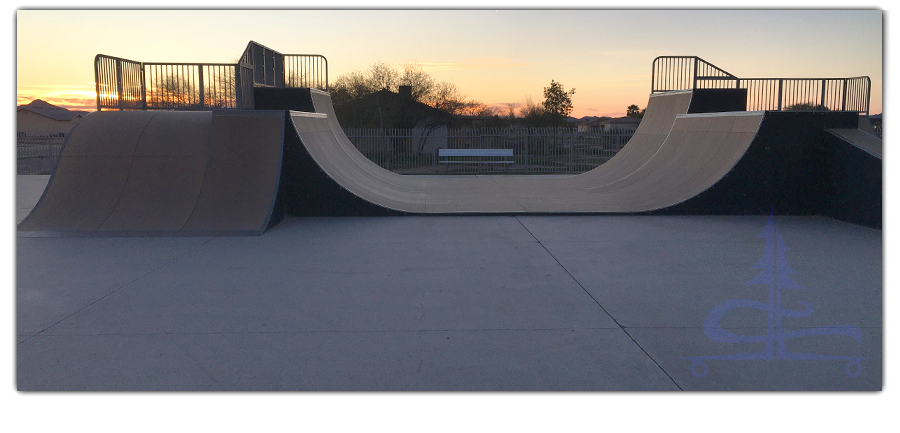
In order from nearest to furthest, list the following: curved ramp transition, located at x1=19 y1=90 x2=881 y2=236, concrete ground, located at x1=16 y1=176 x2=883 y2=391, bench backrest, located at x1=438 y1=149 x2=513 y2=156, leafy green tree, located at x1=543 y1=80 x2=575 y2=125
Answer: concrete ground, located at x1=16 y1=176 x2=883 y2=391 → curved ramp transition, located at x1=19 y1=90 x2=881 y2=236 → bench backrest, located at x1=438 y1=149 x2=513 y2=156 → leafy green tree, located at x1=543 y1=80 x2=575 y2=125

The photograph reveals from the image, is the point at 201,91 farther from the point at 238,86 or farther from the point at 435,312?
the point at 435,312

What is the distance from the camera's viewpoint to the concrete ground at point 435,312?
3.74 meters

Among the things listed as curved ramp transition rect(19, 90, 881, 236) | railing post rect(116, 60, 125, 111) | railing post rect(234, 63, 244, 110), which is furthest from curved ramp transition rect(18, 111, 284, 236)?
railing post rect(116, 60, 125, 111)

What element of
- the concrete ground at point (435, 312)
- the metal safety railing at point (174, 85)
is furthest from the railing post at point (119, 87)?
the concrete ground at point (435, 312)

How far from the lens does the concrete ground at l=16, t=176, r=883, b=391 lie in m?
3.74

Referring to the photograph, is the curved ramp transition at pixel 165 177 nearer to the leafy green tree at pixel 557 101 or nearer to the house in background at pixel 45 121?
the house in background at pixel 45 121

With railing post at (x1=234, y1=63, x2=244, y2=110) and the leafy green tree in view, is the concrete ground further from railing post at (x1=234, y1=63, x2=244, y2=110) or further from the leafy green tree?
the leafy green tree

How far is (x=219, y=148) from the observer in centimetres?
989

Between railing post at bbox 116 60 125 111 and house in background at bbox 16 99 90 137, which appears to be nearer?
railing post at bbox 116 60 125 111

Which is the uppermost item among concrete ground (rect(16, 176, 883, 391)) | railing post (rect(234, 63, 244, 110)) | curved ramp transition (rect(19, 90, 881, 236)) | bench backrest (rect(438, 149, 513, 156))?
railing post (rect(234, 63, 244, 110))

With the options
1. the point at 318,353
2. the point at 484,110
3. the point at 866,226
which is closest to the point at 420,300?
the point at 318,353

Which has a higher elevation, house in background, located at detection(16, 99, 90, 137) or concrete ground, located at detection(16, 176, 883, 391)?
house in background, located at detection(16, 99, 90, 137)

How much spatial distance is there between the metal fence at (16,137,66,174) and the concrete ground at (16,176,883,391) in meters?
18.1

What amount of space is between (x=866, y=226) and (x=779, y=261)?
11.0 ft
